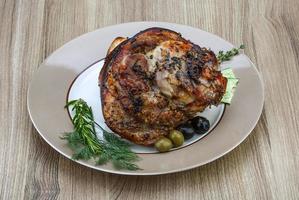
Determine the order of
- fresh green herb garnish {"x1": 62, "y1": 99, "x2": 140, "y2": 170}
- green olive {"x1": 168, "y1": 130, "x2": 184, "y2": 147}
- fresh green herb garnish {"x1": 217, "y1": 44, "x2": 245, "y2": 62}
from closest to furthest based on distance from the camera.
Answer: fresh green herb garnish {"x1": 62, "y1": 99, "x2": 140, "y2": 170}
green olive {"x1": 168, "y1": 130, "x2": 184, "y2": 147}
fresh green herb garnish {"x1": 217, "y1": 44, "x2": 245, "y2": 62}

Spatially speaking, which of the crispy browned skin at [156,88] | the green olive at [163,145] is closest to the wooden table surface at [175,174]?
the green olive at [163,145]

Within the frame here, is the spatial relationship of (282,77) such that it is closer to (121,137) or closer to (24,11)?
(121,137)

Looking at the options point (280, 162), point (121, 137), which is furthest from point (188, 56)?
point (280, 162)

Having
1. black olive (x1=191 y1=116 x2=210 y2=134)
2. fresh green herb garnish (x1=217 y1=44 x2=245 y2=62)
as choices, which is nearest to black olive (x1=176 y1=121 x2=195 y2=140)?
black olive (x1=191 y1=116 x2=210 y2=134)

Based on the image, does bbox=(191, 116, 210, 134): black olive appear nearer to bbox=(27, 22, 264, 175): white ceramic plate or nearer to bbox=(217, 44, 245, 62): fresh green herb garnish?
bbox=(27, 22, 264, 175): white ceramic plate

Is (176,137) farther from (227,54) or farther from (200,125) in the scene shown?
(227,54)
